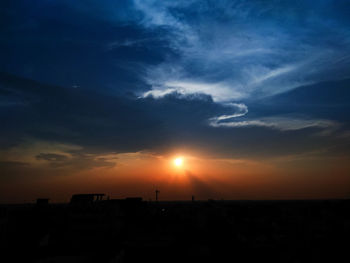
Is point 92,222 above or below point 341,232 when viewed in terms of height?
above

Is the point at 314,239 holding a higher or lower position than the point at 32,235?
lower

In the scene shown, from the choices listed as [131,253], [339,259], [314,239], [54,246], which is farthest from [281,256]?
[54,246]

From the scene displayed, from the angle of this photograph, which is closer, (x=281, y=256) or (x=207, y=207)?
(x=281, y=256)

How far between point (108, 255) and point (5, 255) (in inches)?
431

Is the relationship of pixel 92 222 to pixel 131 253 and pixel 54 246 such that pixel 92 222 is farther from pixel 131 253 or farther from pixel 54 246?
pixel 131 253

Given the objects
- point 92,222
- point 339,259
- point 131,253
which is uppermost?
point 92,222

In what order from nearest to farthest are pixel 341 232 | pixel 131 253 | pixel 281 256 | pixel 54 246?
1. pixel 131 253
2. pixel 281 256
3. pixel 54 246
4. pixel 341 232

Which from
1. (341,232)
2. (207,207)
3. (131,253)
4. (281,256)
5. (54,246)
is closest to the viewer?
(131,253)

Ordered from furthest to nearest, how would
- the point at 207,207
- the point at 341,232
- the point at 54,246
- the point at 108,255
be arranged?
the point at 207,207 → the point at 341,232 → the point at 54,246 → the point at 108,255

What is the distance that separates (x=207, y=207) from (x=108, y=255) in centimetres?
2075

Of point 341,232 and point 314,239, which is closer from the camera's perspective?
point 314,239

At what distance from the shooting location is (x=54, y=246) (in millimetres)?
24141

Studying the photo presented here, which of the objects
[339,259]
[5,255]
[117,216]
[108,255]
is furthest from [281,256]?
[5,255]

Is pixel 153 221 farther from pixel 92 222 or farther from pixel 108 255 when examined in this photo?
pixel 108 255
